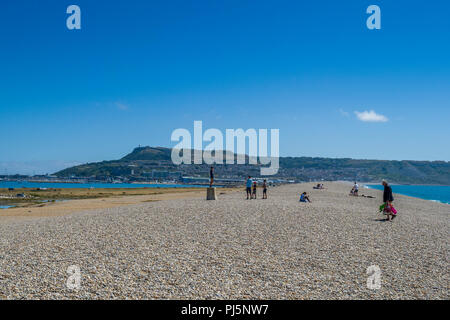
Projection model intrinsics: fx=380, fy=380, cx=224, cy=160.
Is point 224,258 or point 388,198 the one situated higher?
point 388,198

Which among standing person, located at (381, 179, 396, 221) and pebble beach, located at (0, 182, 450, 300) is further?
standing person, located at (381, 179, 396, 221)

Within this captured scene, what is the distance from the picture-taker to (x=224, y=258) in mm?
12250

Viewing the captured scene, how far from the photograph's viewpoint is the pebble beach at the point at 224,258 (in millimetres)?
9328

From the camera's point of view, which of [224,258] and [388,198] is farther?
[388,198]

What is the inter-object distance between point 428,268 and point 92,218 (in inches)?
667

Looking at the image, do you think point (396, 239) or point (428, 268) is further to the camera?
point (396, 239)

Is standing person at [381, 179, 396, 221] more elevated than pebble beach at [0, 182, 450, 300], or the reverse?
standing person at [381, 179, 396, 221]

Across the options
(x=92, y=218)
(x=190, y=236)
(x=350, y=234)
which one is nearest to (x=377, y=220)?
(x=350, y=234)

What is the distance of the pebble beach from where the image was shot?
9.33 metres

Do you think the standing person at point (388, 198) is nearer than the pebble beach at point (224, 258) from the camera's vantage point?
No

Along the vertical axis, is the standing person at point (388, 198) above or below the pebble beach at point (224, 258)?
above

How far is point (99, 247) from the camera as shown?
13906mm

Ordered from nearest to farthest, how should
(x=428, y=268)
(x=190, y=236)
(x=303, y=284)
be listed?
(x=303, y=284) → (x=428, y=268) → (x=190, y=236)
